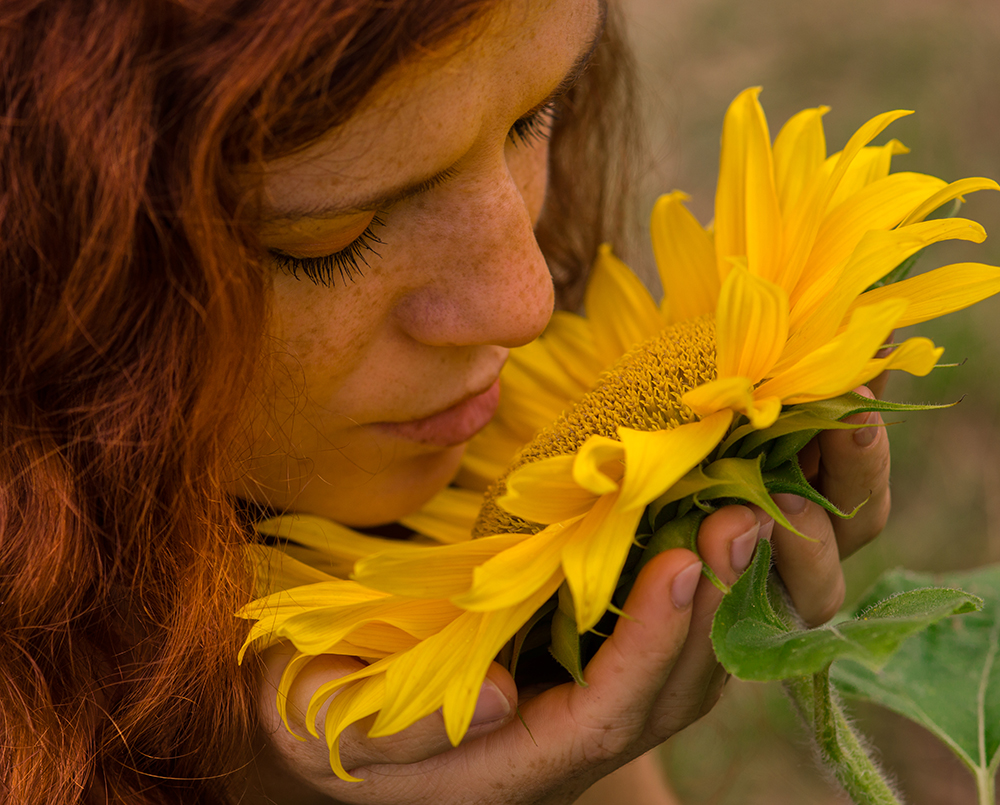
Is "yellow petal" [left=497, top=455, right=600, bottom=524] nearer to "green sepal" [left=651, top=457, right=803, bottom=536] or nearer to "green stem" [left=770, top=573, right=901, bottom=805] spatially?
"green sepal" [left=651, top=457, right=803, bottom=536]

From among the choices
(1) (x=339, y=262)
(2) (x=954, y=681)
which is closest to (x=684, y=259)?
(1) (x=339, y=262)

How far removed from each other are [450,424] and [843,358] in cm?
36

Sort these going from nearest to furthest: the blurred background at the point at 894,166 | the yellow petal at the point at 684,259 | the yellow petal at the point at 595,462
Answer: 1. the yellow petal at the point at 595,462
2. the yellow petal at the point at 684,259
3. the blurred background at the point at 894,166

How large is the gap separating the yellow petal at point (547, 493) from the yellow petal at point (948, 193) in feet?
1.01

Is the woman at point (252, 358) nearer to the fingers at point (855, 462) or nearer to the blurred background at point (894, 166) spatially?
the fingers at point (855, 462)

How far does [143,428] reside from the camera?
0.59 m

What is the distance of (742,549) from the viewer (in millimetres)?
566

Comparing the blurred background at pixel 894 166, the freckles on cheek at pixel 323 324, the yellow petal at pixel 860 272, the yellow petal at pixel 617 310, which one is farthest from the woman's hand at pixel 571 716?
the blurred background at pixel 894 166

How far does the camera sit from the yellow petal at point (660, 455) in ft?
1.66

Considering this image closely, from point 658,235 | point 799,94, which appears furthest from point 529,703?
point 799,94

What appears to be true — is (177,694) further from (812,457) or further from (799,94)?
(799,94)

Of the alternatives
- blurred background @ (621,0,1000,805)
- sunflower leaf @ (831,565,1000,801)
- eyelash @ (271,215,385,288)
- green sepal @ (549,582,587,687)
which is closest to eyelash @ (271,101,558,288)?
eyelash @ (271,215,385,288)

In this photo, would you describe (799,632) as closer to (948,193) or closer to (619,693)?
(619,693)

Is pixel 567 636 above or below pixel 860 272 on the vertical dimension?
below
